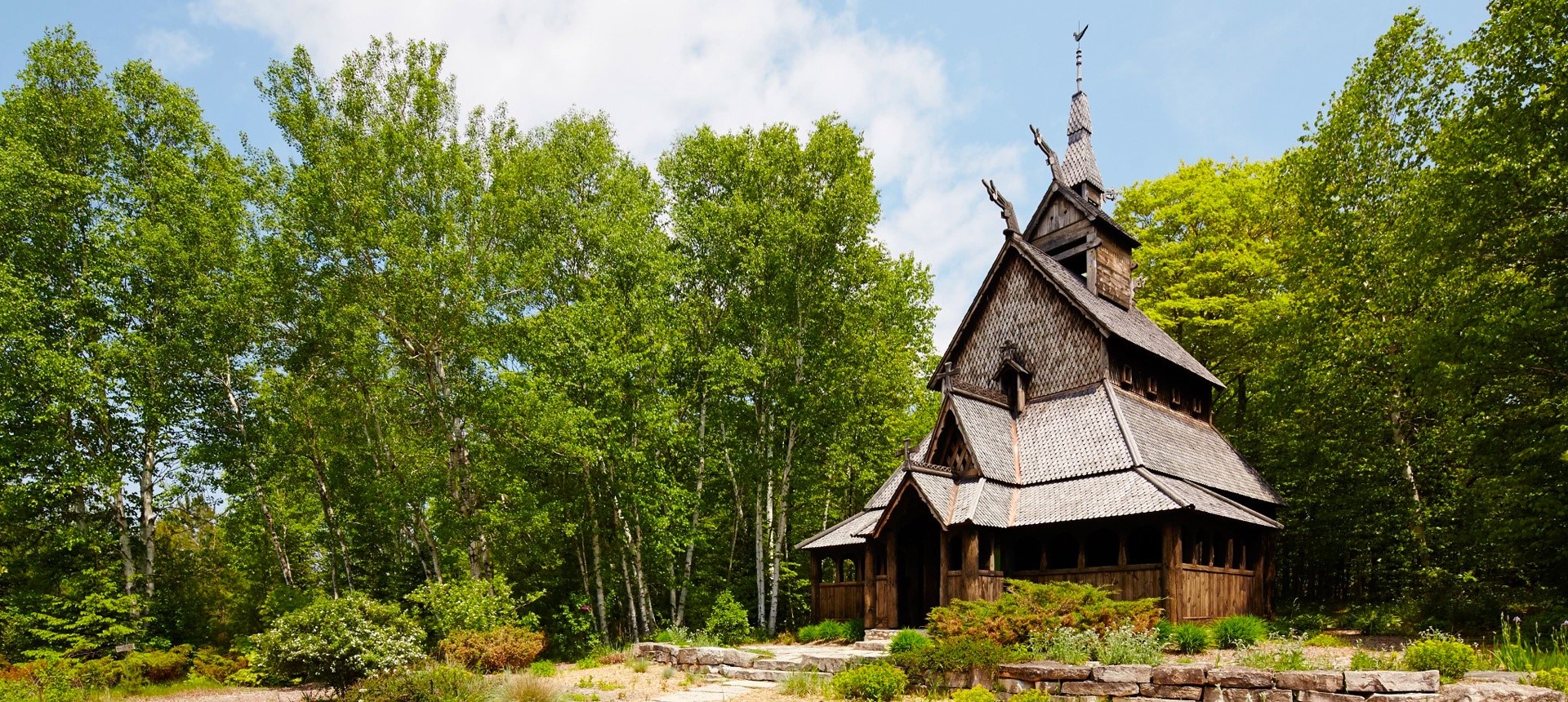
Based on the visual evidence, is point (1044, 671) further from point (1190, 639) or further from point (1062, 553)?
point (1062, 553)

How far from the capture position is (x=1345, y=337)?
23672 mm

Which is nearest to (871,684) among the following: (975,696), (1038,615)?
(975,696)

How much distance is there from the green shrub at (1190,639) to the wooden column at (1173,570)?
1.88 meters

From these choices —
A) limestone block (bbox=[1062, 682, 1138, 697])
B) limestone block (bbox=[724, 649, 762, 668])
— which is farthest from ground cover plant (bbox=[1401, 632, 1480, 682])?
limestone block (bbox=[724, 649, 762, 668])

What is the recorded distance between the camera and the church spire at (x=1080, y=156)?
2827cm

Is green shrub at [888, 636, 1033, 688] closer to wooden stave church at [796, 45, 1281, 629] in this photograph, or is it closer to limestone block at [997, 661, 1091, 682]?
limestone block at [997, 661, 1091, 682]

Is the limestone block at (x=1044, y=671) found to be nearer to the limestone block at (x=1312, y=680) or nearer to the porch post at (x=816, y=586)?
the limestone block at (x=1312, y=680)

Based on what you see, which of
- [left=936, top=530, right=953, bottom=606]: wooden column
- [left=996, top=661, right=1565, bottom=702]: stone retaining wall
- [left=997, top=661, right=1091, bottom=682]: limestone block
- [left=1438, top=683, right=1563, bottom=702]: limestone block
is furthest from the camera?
[left=936, top=530, right=953, bottom=606]: wooden column

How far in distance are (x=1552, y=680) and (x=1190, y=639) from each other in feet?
21.5

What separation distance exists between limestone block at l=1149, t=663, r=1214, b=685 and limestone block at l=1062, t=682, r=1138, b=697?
13.1 inches

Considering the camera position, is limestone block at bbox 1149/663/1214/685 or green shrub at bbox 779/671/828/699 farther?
green shrub at bbox 779/671/828/699

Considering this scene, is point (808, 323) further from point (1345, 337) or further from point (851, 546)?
point (1345, 337)

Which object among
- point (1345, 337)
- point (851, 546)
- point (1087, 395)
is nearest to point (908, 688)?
point (851, 546)

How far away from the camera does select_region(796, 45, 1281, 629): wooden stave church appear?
1995 cm
